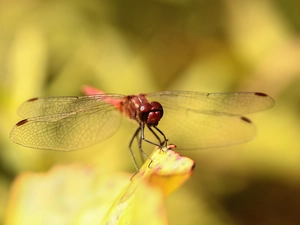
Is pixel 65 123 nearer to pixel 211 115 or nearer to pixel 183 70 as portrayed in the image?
pixel 211 115

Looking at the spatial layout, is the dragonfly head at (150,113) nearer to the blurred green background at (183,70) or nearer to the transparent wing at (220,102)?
the transparent wing at (220,102)

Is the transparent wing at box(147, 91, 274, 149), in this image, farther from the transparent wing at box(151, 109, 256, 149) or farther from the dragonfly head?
the dragonfly head

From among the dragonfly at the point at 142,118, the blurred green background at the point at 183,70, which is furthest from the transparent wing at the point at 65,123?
the blurred green background at the point at 183,70

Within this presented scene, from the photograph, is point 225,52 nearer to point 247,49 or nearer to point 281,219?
point 247,49

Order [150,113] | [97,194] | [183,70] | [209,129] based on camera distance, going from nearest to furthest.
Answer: [97,194], [150,113], [209,129], [183,70]

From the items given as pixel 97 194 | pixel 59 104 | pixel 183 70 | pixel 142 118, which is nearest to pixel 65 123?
pixel 59 104
